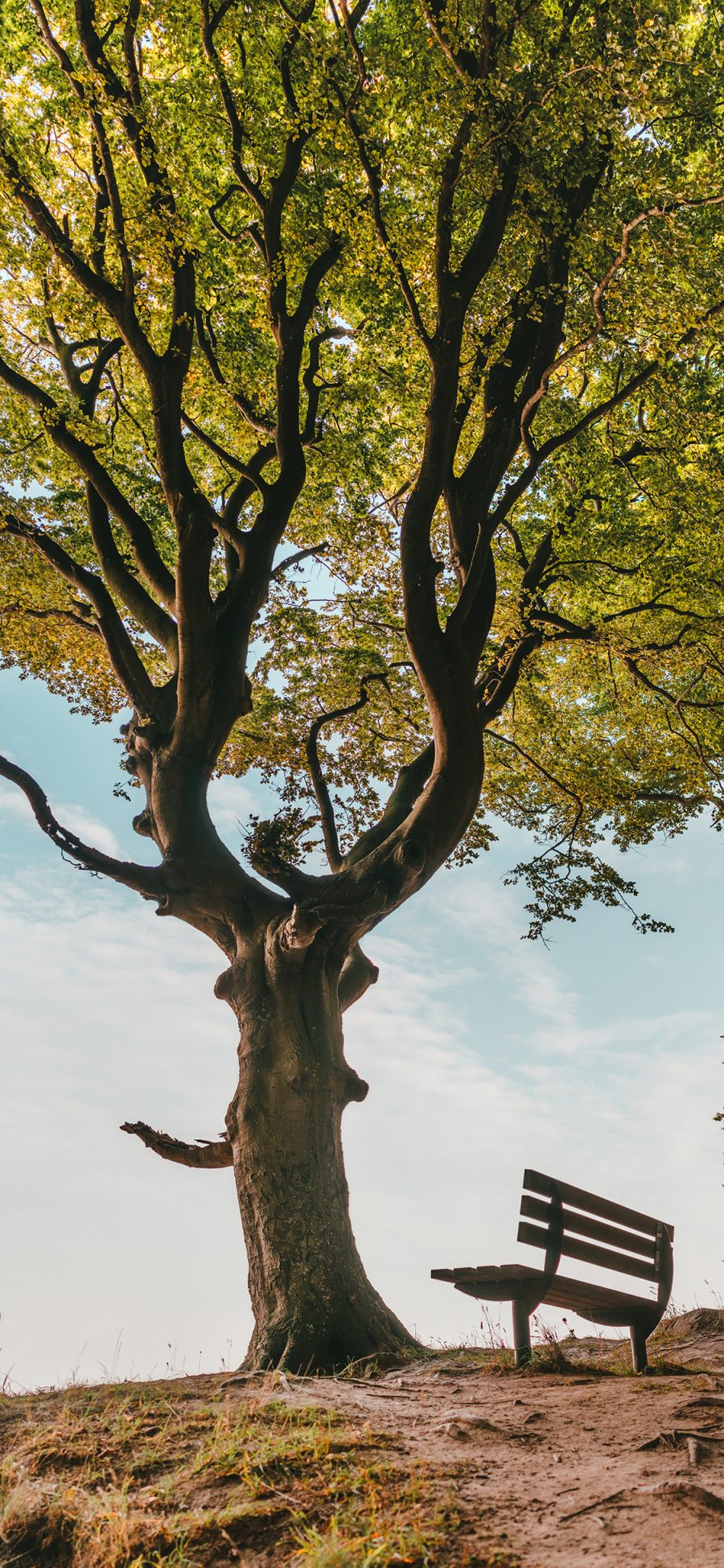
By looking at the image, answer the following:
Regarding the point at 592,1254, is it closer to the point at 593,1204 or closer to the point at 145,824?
the point at 593,1204

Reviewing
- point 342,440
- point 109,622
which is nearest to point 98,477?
point 109,622

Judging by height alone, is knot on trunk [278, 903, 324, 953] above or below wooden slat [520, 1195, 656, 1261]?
above

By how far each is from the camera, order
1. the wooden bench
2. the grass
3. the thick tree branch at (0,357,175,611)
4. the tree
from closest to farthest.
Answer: the grass, the wooden bench, the tree, the thick tree branch at (0,357,175,611)

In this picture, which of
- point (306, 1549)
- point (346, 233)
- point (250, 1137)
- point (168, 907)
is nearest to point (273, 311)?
point (346, 233)

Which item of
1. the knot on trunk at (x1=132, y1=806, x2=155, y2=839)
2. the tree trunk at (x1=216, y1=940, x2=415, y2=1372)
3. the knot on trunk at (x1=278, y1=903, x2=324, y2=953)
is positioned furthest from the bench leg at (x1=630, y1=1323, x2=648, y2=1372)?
the knot on trunk at (x1=132, y1=806, x2=155, y2=839)

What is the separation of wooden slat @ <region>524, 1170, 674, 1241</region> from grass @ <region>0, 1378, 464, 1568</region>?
7.23 ft

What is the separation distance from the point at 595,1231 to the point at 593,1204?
0.19 m

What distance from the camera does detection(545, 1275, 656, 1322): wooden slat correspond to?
682 cm

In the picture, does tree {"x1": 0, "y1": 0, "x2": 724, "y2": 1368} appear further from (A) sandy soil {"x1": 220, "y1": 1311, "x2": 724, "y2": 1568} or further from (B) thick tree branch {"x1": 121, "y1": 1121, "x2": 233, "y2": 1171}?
(A) sandy soil {"x1": 220, "y1": 1311, "x2": 724, "y2": 1568}

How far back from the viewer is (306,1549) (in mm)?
3357

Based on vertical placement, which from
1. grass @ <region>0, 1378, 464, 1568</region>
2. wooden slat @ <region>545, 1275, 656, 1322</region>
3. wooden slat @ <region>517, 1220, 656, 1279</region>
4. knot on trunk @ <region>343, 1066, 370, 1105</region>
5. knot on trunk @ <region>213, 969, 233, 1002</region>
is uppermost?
knot on trunk @ <region>213, 969, 233, 1002</region>

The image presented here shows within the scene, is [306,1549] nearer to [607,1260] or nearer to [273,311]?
[607,1260]

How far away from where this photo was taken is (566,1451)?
4.61m

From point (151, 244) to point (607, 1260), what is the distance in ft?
31.9
